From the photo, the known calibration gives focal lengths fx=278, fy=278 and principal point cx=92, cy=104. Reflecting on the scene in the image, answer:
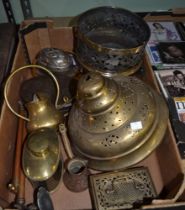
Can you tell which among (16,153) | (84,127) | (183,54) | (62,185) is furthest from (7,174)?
(183,54)

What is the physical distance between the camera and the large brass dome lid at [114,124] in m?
0.69

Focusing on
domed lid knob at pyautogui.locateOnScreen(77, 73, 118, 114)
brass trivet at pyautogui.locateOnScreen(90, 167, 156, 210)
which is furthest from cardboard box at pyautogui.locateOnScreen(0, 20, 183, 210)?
domed lid knob at pyautogui.locateOnScreen(77, 73, 118, 114)

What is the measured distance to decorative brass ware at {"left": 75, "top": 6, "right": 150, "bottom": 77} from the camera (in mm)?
813

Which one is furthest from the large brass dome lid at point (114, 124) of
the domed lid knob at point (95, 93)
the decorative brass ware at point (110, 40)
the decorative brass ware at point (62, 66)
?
the decorative brass ware at point (62, 66)

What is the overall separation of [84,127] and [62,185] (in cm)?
23

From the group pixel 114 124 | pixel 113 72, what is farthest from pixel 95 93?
pixel 113 72

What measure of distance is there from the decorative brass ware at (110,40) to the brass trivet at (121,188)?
30 centimetres

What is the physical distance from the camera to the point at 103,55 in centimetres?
81

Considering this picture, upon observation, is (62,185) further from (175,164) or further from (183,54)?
(183,54)

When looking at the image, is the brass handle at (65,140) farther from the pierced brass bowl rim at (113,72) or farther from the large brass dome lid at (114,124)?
the pierced brass bowl rim at (113,72)

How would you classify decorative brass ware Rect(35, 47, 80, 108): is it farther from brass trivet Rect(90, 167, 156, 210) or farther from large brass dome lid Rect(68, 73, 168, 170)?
brass trivet Rect(90, 167, 156, 210)

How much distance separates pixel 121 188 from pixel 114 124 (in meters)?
0.18

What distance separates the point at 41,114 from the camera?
0.82 m

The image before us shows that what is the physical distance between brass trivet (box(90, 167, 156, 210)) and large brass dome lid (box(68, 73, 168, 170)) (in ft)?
0.13
